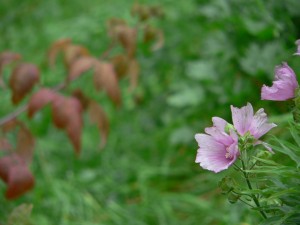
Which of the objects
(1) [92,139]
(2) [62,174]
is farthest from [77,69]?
(1) [92,139]

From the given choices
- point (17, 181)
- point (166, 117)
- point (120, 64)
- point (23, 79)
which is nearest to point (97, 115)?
point (120, 64)

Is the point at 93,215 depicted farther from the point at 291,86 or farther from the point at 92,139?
the point at 291,86

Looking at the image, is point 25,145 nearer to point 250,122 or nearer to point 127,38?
point 127,38

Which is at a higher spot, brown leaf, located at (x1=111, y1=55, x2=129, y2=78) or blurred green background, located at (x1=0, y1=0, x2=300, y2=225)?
brown leaf, located at (x1=111, y1=55, x2=129, y2=78)

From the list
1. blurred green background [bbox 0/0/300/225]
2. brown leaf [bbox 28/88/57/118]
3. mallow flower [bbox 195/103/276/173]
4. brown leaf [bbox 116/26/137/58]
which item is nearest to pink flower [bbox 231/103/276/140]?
mallow flower [bbox 195/103/276/173]

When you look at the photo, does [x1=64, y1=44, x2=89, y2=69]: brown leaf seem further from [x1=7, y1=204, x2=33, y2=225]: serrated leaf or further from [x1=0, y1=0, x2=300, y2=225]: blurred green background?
[x1=7, y1=204, x2=33, y2=225]: serrated leaf

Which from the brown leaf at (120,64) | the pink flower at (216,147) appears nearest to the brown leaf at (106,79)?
the brown leaf at (120,64)

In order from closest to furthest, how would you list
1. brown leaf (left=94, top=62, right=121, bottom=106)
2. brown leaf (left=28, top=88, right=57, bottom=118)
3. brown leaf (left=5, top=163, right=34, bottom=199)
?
brown leaf (left=5, top=163, right=34, bottom=199) → brown leaf (left=28, top=88, right=57, bottom=118) → brown leaf (left=94, top=62, right=121, bottom=106)
